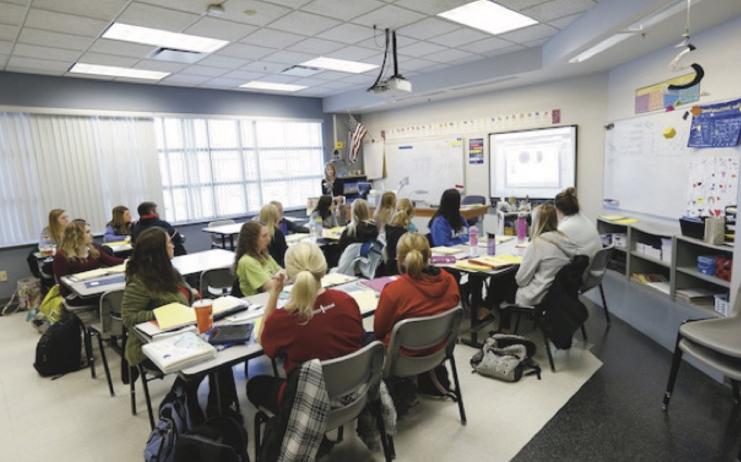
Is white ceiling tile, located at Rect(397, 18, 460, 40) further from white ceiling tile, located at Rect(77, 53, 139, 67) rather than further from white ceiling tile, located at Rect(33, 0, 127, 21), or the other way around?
white ceiling tile, located at Rect(77, 53, 139, 67)

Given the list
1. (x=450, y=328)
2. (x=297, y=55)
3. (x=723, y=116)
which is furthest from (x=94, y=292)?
(x=723, y=116)

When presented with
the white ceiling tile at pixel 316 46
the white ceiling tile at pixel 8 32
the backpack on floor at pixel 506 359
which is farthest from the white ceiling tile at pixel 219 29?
the backpack on floor at pixel 506 359

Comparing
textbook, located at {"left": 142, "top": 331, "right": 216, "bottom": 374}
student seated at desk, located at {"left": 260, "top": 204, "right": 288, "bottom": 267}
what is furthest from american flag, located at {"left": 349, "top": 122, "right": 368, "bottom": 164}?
textbook, located at {"left": 142, "top": 331, "right": 216, "bottom": 374}

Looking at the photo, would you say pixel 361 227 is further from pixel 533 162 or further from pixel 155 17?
pixel 533 162

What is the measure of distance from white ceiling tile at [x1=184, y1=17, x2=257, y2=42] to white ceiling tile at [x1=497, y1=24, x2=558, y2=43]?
275cm

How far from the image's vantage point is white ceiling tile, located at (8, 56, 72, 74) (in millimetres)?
4863

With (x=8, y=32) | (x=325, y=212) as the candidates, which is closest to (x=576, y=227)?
(x=325, y=212)

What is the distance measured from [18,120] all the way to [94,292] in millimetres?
3931

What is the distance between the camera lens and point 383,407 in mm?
2096

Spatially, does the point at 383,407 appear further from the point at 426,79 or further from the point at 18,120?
the point at 18,120

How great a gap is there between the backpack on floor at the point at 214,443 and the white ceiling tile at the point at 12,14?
142 inches

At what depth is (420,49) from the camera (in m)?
5.19

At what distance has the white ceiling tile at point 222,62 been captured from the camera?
5.19 meters

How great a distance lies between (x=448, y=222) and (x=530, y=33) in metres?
2.32
